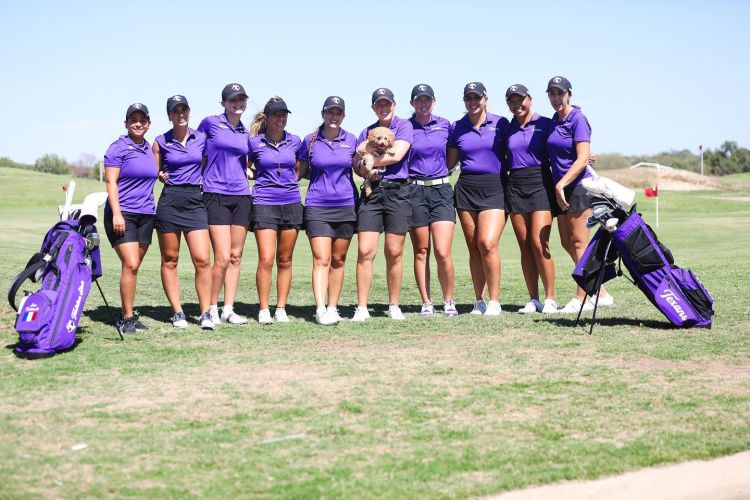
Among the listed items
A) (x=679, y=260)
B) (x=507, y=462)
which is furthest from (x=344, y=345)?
(x=679, y=260)

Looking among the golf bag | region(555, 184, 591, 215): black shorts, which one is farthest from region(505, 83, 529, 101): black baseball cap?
the golf bag

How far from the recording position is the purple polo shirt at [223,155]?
31.2 feet

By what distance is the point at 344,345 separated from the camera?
851 cm

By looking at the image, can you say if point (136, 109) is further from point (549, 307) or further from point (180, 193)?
point (549, 307)

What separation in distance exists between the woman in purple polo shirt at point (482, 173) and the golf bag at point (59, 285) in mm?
3575

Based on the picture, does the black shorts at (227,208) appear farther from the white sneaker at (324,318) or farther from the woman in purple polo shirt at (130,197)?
the white sneaker at (324,318)

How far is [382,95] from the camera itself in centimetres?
978

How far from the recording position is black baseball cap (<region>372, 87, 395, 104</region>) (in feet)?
32.1

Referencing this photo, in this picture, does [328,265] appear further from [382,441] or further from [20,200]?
[20,200]

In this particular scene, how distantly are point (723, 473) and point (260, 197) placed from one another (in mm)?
5707

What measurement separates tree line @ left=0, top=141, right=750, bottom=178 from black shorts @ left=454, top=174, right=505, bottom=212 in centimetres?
6425

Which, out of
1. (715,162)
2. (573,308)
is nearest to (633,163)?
(715,162)

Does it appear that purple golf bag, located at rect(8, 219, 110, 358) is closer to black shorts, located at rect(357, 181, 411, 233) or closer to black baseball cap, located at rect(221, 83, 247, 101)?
black baseball cap, located at rect(221, 83, 247, 101)

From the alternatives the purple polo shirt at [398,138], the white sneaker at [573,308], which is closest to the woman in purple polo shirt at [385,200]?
the purple polo shirt at [398,138]
